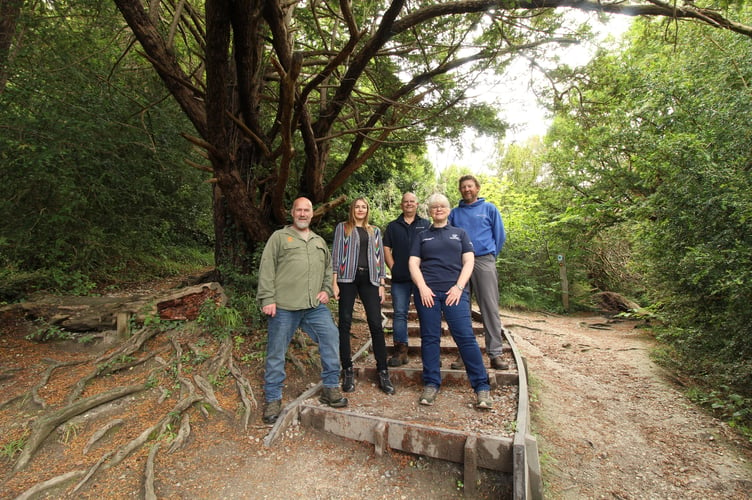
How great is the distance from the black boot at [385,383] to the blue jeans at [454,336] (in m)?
0.50

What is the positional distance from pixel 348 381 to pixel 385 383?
41cm

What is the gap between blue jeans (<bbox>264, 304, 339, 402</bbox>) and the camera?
346 centimetres

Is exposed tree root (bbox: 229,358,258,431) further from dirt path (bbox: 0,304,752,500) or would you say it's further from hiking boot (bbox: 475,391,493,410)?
hiking boot (bbox: 475,391,493,410)

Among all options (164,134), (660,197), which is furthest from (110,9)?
(660,197)

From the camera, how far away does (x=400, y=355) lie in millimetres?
4703

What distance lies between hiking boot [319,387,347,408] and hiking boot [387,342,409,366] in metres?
1.24

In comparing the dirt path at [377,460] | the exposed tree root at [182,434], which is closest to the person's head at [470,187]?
the dirt path at [377,460]

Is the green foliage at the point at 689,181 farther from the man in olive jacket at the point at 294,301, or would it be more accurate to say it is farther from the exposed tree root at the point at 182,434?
the exposed tree root at the point at 182,434

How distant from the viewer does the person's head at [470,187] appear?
4281mm

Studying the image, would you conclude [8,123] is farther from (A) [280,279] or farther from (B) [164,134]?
(A) [280,279]

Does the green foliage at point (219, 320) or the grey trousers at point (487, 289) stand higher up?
the grey trousers at point (487, 289)

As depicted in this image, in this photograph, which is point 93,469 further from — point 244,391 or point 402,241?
point 402,241

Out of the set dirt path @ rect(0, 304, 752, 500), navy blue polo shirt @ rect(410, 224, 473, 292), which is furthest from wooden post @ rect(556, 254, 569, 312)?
navy blue polo shirt @ rect(410, 224, 473, 292)

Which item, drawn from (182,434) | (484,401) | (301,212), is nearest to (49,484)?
(182,434)
